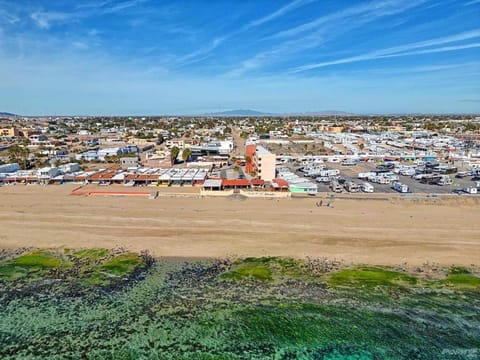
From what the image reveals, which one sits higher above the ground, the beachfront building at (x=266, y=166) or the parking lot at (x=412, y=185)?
the beachfront building at (x=266, y=166)

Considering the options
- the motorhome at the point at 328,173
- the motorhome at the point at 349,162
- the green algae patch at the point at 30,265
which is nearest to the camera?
the green algae patch at the point at 30,265

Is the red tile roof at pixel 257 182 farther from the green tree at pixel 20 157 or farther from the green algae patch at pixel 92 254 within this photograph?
the green tree at pixel 20 157

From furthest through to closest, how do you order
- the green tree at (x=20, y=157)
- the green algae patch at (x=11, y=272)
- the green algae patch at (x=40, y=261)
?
the green tree at (x=20, y=157), the green algae patch at (x=40, y=261), the green algae patch at (x=11, y=272)

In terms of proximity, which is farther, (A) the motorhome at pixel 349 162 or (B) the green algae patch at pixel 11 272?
(A) the motorhome at pixel 349 162

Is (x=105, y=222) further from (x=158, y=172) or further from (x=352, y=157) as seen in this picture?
(x=352, y=157)

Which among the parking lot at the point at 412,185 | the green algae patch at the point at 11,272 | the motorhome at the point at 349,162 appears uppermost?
the motorhome at the point at 349,162

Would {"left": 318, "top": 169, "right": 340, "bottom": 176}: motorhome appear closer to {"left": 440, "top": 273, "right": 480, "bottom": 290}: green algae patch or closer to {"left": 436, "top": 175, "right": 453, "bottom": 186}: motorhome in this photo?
{"left": 436, "top": 175, "right": 453, "bottom": 186}: motorhome

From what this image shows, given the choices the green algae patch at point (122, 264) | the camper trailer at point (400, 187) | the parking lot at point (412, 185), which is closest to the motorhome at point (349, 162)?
the parking lot at point (412, 185)
